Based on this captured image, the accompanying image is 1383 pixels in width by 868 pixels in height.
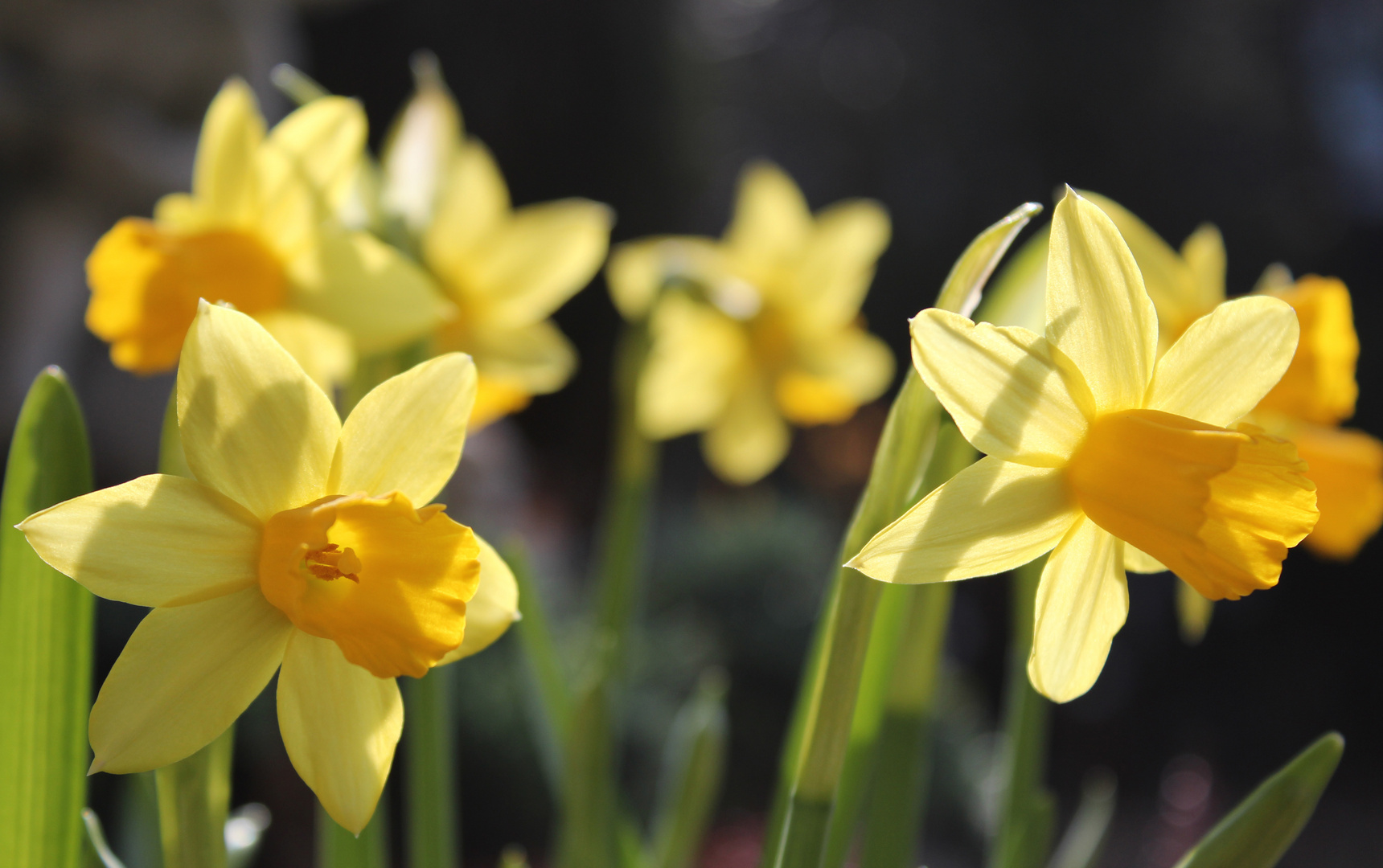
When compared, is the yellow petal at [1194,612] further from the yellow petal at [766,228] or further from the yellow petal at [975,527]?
the yellow petal at [766,228]

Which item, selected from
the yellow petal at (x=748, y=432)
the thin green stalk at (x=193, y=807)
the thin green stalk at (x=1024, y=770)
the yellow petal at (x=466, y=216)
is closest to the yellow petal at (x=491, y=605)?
the thin green stalk at (x=193, y=807)

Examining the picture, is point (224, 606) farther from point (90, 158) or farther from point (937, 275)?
point (937, 275)

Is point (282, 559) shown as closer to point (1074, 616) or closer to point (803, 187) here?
point (1074, 616)

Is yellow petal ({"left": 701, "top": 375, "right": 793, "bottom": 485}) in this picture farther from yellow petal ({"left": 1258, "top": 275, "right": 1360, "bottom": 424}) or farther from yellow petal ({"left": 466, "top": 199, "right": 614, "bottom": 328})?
yellow petal ({"left": 1258, "top": 275, "right": 1360, "bottom": 424})

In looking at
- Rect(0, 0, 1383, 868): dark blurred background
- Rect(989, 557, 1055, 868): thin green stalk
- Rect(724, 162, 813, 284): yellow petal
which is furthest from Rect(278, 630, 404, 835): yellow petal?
Rect(0, 0, 1383, 868): dark blurred background

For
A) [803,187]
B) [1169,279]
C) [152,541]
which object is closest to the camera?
[152,541]

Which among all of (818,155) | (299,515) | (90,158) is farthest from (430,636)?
(818,155)

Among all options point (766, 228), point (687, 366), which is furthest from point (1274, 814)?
point (766, 228)
